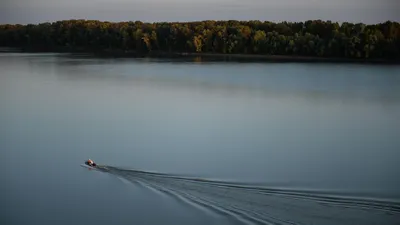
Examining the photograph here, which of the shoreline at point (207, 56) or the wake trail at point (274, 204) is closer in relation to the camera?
the wake trail at point (274, 204)

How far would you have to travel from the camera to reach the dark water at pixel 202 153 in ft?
16.8

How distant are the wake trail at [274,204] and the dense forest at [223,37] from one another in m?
14.9

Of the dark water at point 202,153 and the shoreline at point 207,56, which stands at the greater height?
the shoreline at point 207,56

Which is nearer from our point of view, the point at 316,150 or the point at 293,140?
the point at 316,150

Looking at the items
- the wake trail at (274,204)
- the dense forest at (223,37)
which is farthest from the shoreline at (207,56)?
the wake trail at (274,204)

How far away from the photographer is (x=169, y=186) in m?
5.68

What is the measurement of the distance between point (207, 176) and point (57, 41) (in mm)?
26371

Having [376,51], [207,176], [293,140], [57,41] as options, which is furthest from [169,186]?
[57,41]

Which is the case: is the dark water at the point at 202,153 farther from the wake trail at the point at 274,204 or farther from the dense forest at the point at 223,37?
the dense forest at the point at 223,37

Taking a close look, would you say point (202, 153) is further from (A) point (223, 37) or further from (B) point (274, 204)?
(A) point (223, 37)

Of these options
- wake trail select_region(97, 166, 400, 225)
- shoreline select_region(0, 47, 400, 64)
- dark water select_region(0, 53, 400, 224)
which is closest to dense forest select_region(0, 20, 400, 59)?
shoreline select_region(0, 47, 400, 64)

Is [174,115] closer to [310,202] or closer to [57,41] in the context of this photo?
[310,202]

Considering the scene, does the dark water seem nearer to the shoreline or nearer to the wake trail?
the wake trail

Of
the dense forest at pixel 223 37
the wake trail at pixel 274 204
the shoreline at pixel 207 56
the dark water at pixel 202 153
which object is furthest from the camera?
the shoreline at pixel 207 56
